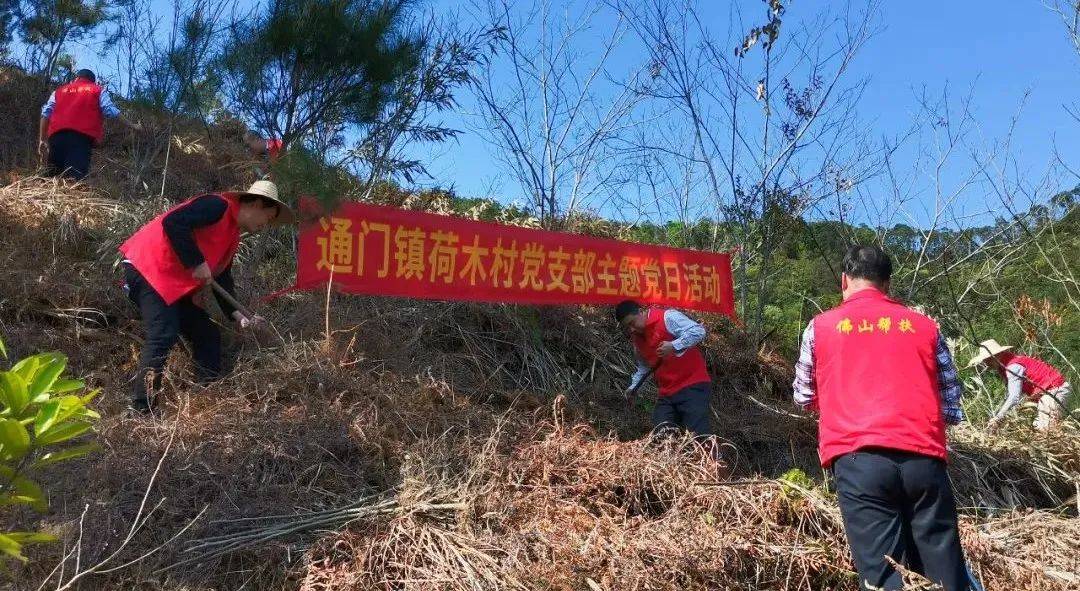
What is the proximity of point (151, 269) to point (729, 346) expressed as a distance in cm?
497

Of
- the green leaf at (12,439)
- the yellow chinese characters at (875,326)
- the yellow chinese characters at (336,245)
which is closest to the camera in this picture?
the green leaf at (12,439)

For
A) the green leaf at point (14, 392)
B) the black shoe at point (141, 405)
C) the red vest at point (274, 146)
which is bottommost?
the black shoe at point (141, 405)

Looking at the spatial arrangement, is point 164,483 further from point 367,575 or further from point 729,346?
point 729,346

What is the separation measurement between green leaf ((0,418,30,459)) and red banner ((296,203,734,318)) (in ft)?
10.9

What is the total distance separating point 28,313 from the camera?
514 centimetres

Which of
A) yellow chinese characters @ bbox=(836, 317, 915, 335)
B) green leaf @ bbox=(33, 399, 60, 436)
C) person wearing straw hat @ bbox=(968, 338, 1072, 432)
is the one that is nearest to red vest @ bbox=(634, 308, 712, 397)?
person wearing straw hat @ bbox=(968, 338, 1072, 432)

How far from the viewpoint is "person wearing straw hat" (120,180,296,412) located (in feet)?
14.0

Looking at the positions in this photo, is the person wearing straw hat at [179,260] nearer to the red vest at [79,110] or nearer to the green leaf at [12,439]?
the green leaf at [12,439]

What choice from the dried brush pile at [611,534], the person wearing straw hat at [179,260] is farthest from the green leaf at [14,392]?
the person wearing straw hat at [179,260]

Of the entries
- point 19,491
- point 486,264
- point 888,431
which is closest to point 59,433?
point 19,491

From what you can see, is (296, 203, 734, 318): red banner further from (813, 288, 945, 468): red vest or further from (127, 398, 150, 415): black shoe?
(813, 288, 945, 468): red vest

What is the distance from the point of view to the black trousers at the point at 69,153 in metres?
6.70

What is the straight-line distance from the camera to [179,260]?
429 cm

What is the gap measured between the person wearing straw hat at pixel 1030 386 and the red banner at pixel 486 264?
2079 mm
